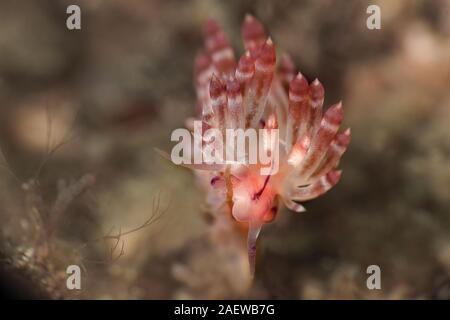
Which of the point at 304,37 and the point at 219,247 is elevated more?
the point at 304,37

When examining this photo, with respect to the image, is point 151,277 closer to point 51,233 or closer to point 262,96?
point 51,233

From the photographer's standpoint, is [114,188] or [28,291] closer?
[28,291]

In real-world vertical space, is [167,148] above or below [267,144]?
above

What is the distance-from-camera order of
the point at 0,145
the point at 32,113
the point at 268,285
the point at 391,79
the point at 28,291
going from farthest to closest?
1. the point at 32,113
2. the point at 0,145
3. the point at 391,79
4. the point at 268,285
5. the point at 28,291

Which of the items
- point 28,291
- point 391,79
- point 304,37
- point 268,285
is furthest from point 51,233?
point 391,79

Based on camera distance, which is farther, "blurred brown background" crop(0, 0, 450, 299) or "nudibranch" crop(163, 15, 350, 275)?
"blurred brown background" crop(0, 0, 450, 299)

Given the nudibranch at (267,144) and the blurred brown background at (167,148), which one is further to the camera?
the blurred brown background at (167,148)

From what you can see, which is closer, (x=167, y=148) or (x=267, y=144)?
(x=267, y=144)
